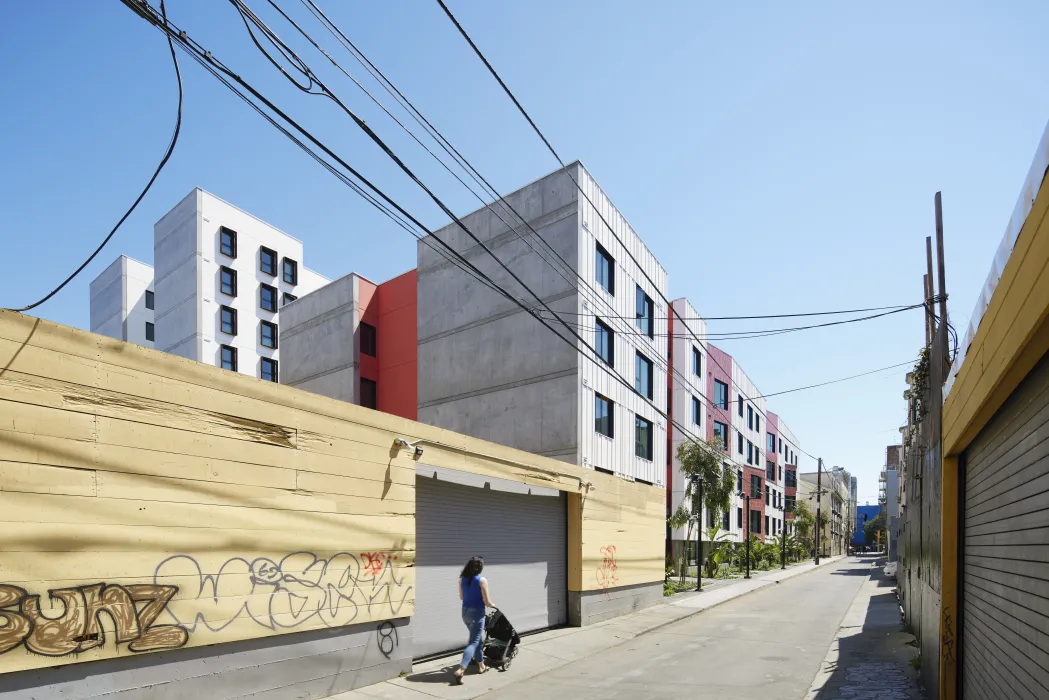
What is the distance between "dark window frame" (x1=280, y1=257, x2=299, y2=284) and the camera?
46.2 meters

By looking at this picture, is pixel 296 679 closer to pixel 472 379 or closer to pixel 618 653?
pixel 618 653

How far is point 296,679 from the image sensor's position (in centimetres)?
841

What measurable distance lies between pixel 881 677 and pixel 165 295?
43.4 metres

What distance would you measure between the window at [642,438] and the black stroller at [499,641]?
15.5m

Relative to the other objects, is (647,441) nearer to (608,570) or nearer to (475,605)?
(608,570)

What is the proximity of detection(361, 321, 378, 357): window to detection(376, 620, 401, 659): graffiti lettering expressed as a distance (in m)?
22.2

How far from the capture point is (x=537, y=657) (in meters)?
12.0

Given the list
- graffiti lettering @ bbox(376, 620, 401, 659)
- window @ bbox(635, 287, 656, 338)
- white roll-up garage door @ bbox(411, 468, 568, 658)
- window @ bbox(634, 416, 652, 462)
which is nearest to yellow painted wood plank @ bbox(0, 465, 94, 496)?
graffiti lettering @ bbox(376, 620, 401, 659)

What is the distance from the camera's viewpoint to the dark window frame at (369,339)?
103 ft

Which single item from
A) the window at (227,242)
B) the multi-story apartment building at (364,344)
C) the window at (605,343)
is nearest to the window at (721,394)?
the window at (605,343)

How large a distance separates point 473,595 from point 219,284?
120 feet

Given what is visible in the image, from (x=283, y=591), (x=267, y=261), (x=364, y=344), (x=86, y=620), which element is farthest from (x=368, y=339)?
(x=86, y=620)

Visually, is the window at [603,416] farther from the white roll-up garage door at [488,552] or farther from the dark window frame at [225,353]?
the dark window frame at [225,353]

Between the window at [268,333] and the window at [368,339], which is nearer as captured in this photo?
the window at [368,339]
